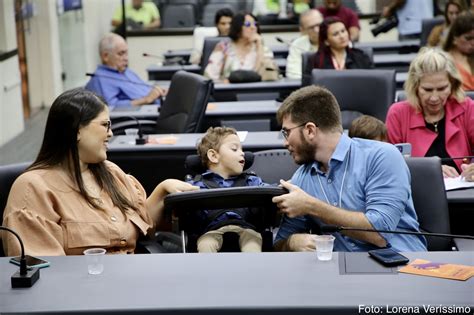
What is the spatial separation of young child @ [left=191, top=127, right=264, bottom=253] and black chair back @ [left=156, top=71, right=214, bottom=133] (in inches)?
67.4

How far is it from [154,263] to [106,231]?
497mm

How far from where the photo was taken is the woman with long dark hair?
109 inches

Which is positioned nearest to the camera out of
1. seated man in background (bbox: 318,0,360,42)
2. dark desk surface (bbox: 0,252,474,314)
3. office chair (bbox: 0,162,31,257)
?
dark desk surface (bbox: 0,252,474,314)

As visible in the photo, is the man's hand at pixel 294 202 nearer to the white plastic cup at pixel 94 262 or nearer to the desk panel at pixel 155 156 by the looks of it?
the white plastic cup at pixel 94 262

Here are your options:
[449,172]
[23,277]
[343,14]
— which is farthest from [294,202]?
[343,14]

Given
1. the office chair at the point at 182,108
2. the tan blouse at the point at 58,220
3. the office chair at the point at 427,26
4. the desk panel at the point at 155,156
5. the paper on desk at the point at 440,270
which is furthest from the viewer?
the office chair at the point at 427,26

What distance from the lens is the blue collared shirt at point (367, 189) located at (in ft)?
9.41

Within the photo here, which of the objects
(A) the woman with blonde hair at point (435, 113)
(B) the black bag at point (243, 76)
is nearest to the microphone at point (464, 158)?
(A) the woman with blonde hair at point (435, 113)

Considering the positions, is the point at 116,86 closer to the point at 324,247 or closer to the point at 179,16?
the point at 324,247

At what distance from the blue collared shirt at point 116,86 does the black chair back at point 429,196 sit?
344 cm

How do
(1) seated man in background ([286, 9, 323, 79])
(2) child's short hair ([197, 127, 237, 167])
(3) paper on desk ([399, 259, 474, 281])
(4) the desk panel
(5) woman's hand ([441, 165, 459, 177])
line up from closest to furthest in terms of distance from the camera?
(3) paper on desk ([399, 259, 474, 281]) < (2) child's short hair ([197, 127, 237, 167]) < (5) woman's hand ([441, 165, 459, 177]) < (4) the desk panel < (1) seated man in background ([286, 9, 323, 79])

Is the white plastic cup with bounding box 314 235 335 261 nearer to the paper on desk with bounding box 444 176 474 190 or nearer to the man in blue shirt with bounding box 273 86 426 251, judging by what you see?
the man in blue shirt with bounding box 273 86 426 251

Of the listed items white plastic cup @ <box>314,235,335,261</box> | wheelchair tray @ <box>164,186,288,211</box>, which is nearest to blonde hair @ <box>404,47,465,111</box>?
wheelchair tray @ <box>164,186,288,211</box>

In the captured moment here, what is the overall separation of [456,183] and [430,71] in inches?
21.4
